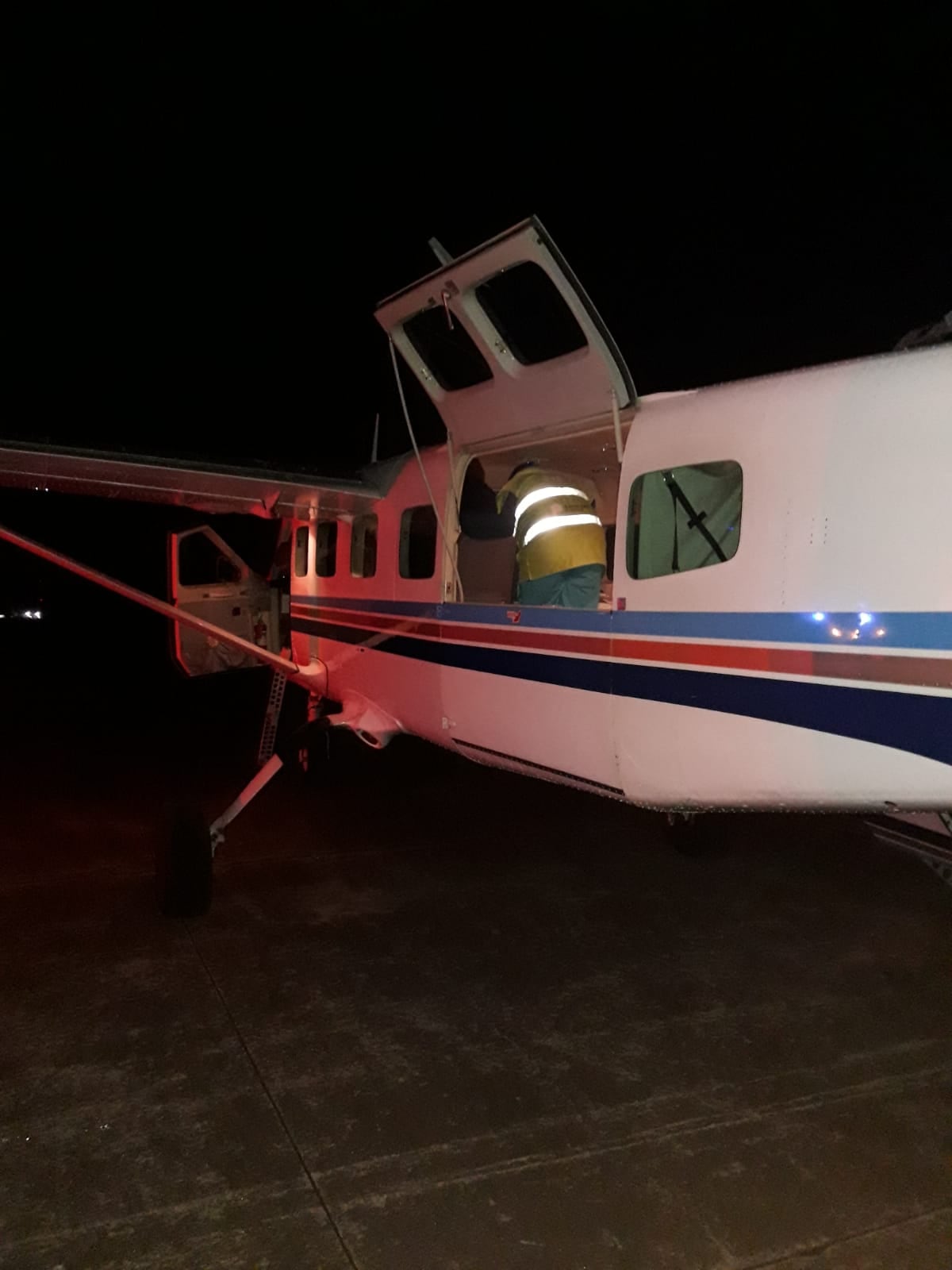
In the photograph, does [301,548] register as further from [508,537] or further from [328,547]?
[508,537]

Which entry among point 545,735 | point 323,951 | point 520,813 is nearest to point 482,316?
point 545,735

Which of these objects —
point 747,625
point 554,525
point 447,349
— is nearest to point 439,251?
point 447,349

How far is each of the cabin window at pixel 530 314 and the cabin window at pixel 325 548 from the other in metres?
3.37

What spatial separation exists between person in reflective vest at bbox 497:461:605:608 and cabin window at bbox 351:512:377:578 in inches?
89.4

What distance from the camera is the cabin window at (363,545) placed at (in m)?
6.93

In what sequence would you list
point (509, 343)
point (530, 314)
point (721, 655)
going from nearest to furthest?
point (721, 655)
point (530, 314)
point (509, 343)

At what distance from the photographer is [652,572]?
4.05 metres

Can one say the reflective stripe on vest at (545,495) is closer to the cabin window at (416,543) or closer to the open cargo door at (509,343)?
the open cargo door at (509,343)

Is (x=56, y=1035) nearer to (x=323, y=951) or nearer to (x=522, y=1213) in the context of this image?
(x=323, y=951)

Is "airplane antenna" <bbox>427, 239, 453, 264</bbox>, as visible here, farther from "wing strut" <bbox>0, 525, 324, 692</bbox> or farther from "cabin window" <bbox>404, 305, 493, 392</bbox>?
"wing strut" <bbox>0, 525, 324, 692</bbox>

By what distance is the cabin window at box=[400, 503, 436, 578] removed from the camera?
20.4ft

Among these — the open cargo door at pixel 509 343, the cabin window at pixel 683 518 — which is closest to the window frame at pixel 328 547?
the open cargo door at pixel 509 343

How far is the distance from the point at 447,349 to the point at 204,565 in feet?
18.7

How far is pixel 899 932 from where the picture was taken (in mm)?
5445
